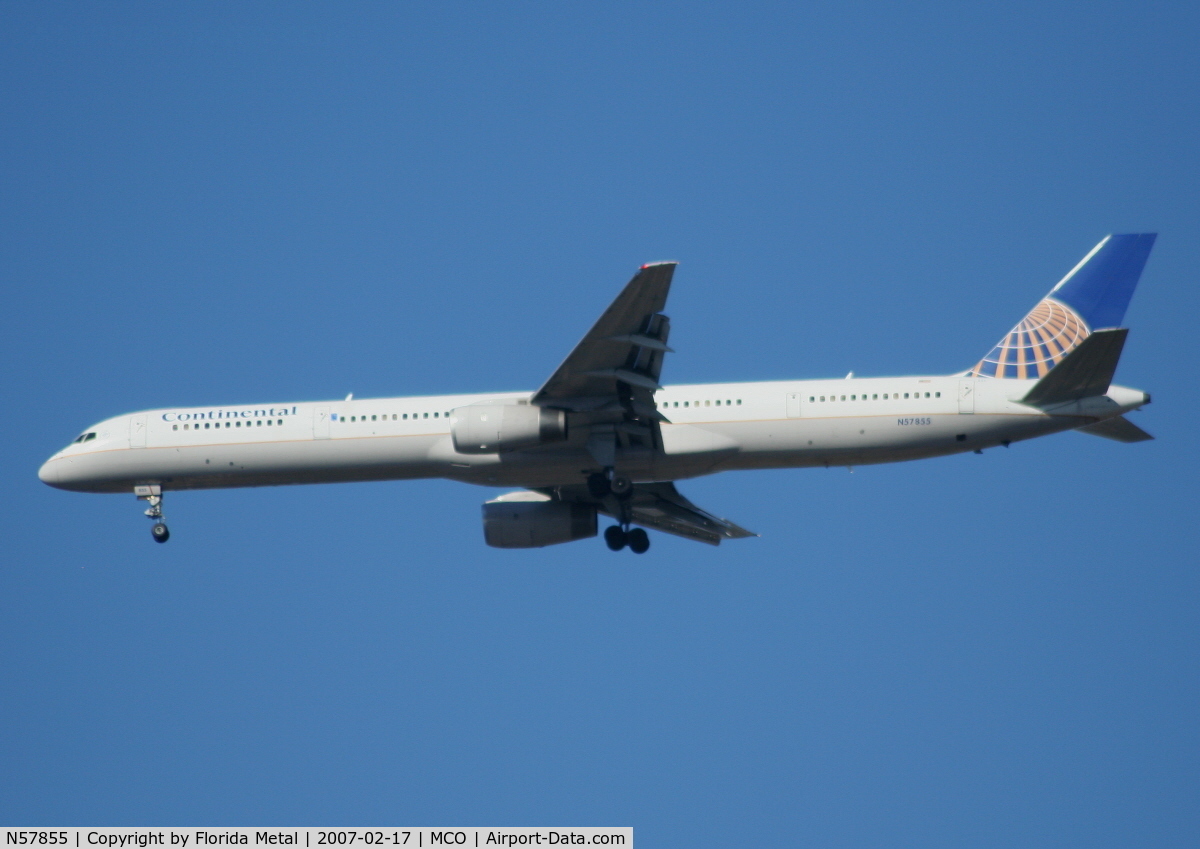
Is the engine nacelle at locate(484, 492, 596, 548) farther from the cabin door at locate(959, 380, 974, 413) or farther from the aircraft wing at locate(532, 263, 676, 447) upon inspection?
the cabin door at locate(959, 380, 974, 413)

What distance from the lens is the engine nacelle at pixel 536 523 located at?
37625mm

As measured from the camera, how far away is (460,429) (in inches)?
1281

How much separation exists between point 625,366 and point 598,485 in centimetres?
359

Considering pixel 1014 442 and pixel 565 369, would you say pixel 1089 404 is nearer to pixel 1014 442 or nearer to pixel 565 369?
pixel 1014 442

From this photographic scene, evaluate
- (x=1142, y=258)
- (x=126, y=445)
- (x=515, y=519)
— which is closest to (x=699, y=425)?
(x=515, y=519)

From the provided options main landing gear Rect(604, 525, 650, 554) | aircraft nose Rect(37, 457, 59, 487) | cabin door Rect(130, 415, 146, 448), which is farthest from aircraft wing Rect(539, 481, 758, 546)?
aircraft nose Rect(37, 457, 59, 487)

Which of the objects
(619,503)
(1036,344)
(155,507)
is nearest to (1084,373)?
(1036,344)

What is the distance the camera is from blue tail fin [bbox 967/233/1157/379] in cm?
3475

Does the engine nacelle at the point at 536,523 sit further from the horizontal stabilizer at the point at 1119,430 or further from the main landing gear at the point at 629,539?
the horizontal stabilizer at the point at 1119,430

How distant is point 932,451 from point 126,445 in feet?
62.7

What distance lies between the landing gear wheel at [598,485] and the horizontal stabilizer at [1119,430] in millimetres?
10514

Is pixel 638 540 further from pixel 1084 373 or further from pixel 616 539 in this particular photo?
pixel 1084 373

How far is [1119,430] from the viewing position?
107ft

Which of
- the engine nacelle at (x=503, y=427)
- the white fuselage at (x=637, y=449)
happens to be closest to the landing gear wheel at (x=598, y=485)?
the white fuselage at (x=637, y=449)
